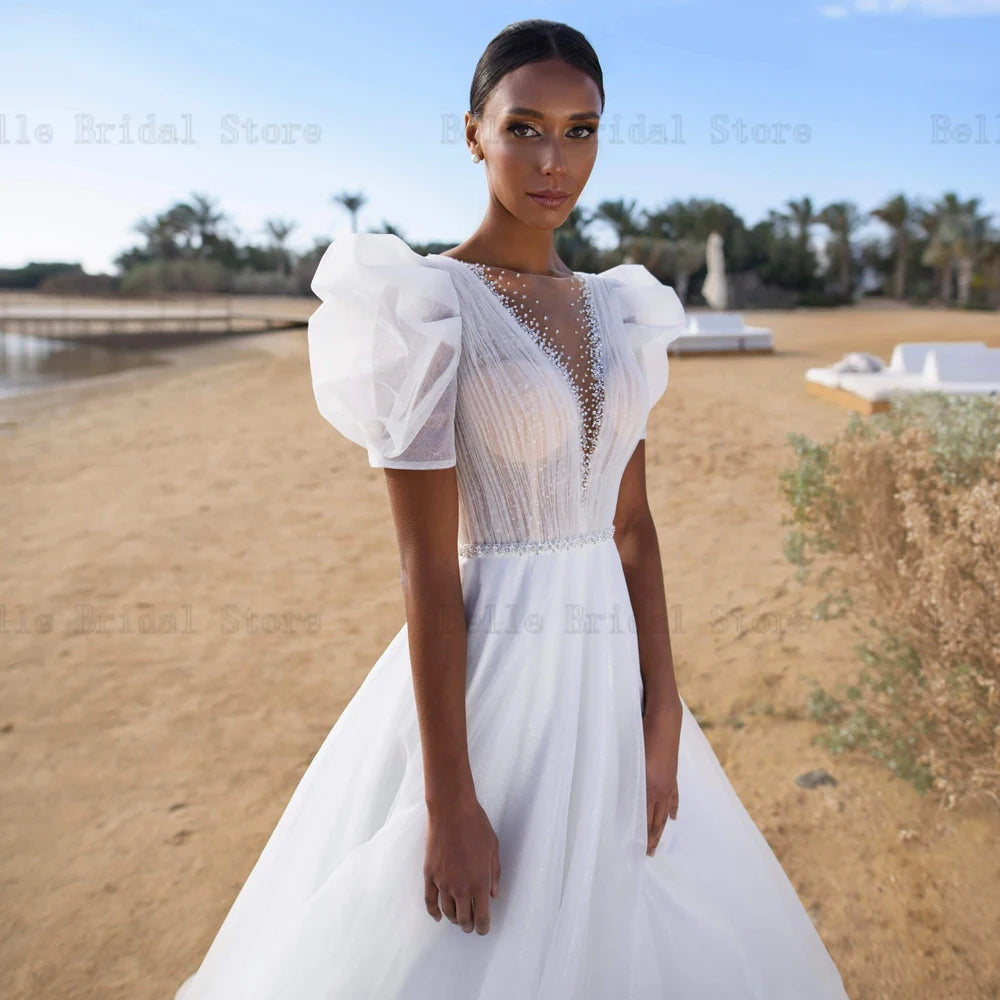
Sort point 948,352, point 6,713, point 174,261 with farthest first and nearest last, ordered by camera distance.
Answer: point 174,261 → point 948,352 → point 6,713

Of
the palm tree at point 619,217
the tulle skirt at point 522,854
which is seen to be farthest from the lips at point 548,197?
the palm tree at point 619,217

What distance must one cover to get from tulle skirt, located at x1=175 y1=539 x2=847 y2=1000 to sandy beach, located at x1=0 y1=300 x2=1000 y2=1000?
1.31m

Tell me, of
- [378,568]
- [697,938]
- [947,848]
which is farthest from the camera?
[378,568]

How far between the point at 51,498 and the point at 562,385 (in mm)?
9060

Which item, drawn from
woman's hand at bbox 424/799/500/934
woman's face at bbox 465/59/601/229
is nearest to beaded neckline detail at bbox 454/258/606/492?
woman's face at bbox 465/59/601/229

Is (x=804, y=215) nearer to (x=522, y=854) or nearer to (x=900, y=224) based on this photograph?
(x=900, y=224)

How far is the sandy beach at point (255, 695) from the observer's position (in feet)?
9.46

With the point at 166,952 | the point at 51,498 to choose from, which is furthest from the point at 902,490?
the point at 51,498

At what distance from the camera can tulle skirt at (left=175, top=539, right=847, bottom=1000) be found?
4.53 feet

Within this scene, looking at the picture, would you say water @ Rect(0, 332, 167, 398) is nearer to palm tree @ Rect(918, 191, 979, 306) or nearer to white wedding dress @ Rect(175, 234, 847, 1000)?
white wedding dress @ Rect(175, 234, 847, 1000)

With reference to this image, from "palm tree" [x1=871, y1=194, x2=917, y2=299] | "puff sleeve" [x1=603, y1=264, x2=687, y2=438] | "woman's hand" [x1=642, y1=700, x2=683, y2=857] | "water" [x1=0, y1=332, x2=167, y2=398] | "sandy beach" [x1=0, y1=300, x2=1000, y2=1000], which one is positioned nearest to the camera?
"woman's hand" [x1=642, y1=700, x2=683, y2=857]

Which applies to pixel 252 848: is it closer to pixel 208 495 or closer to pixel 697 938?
pixel 697 938

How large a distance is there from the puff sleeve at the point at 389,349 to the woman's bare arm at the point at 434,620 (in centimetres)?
4

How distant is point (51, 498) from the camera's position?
30.2 ft
